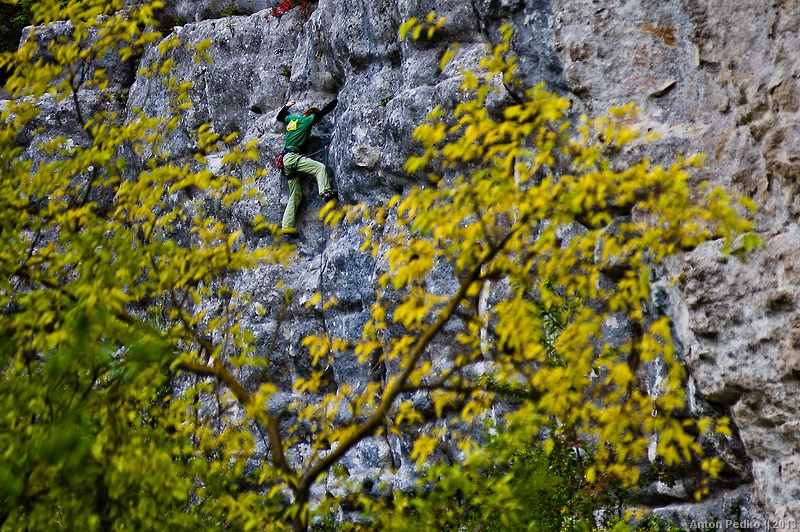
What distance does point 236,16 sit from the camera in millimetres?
19828

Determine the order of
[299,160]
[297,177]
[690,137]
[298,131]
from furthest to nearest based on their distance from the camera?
[297,177]
[299,160]
[298,131]
[690,137]

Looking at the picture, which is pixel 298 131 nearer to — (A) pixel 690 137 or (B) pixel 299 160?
(B) pixel 299 160

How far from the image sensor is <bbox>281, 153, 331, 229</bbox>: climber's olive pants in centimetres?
1559

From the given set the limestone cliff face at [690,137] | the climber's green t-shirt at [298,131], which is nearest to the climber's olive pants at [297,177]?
the climber's green t-shirt at [298,131]

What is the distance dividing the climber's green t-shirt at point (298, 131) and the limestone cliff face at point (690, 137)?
3.16ft

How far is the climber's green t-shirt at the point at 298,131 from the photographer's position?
15.6 meters

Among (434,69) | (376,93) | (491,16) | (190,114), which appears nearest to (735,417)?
(491,16)

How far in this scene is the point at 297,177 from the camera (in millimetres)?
16016

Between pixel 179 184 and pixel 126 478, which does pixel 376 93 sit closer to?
pixel 179 184

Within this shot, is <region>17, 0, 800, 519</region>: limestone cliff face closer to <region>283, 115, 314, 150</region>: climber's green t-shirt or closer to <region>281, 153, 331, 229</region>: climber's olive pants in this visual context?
<region>281, 153, 331, 229</region>: climber's olive pants

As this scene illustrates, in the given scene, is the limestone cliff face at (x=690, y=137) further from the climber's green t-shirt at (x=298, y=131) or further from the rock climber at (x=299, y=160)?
the climber's green t-shirt at (x=298, y=131)

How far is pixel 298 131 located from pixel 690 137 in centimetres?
951

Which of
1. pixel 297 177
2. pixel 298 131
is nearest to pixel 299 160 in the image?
pixel 297 177

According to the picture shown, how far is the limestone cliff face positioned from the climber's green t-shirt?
3.16 feet
